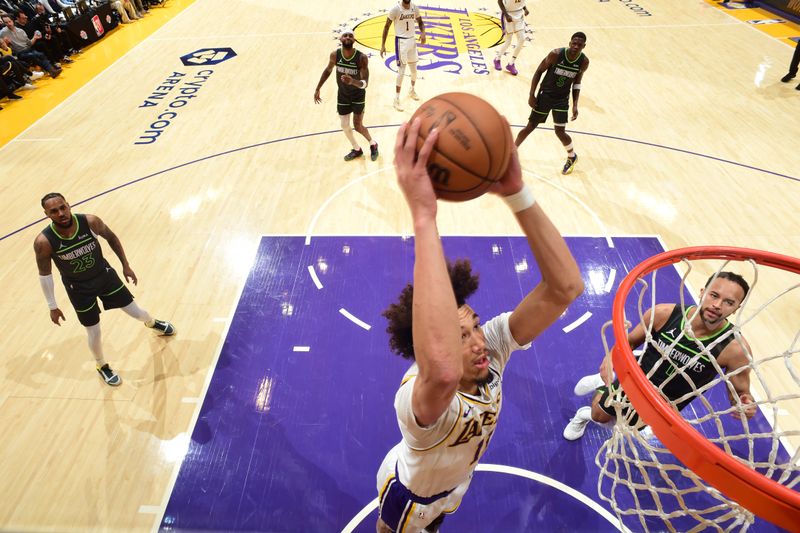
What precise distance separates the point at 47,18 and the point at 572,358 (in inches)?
531

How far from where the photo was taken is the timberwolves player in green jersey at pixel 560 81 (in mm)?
5887

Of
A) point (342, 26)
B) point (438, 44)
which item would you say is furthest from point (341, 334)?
point (342, 26)

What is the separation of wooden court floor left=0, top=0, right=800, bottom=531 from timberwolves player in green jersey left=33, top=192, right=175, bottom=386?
0.64m

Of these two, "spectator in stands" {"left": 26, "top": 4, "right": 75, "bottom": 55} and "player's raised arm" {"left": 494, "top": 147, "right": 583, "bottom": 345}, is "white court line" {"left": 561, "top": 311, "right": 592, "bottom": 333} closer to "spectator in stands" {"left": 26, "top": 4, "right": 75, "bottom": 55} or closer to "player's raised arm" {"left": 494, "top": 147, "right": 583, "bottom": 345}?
"player's raised arm" {"left": 494, "top": 147, "right": 583, "bottom": 345}

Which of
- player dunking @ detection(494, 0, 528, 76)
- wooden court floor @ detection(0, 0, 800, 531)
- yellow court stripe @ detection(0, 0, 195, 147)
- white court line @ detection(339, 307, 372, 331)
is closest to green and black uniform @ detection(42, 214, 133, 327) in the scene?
wooden court floor @ detection(0, 0, 800, 531)

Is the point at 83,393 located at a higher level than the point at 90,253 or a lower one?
lower

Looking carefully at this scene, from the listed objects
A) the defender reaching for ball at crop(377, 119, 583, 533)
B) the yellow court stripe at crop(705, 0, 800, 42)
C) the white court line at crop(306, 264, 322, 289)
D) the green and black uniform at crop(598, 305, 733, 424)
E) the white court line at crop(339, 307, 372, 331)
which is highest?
the defender reaching for ball at crop(377, 119, 583, 533)

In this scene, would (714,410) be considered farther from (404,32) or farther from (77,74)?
(77,74)

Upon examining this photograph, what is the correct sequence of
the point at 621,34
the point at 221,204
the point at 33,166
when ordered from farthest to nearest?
the point at 621,34, the point at 33,166, the point at 221,204

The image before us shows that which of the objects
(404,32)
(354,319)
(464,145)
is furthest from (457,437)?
(404,32)

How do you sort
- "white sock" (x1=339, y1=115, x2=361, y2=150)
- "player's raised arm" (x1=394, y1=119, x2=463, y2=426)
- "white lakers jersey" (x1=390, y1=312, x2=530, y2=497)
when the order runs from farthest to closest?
"white sock" (x1=339, y1=115, x2=361, y2=150) → "white lakers jersey" (x1=390, y1=312, x2=530, y2=497) → "player's raised arm" (x1=394, y1=119, x2=463, y2=426)

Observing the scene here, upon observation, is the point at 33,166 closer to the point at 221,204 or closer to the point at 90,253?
the point at 221,204

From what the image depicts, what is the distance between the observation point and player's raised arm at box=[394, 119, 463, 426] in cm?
120

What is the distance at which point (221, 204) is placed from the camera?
6414 millimetres
